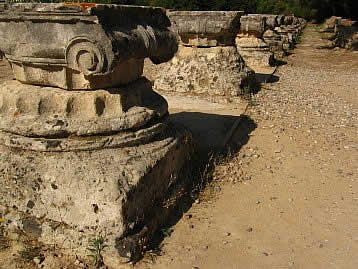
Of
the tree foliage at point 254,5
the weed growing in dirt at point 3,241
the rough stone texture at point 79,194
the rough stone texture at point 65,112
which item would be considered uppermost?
the tree foliage at point 254,5

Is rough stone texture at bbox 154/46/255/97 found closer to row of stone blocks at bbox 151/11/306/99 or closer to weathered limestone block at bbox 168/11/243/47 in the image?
row of stone blocks at bbox 151/11/306/99

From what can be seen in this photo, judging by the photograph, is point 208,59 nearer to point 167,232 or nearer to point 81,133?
point 81,133

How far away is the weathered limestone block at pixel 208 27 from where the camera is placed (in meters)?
6.78

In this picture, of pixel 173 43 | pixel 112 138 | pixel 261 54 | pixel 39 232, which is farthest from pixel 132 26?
pixel 261 54

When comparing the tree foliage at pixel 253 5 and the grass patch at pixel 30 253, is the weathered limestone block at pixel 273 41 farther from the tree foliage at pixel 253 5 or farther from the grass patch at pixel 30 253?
the grass patch at pixel 30 253

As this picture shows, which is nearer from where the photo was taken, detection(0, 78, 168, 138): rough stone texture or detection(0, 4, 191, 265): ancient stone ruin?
detection(0, 4, 191, 265): ancient stone ruin

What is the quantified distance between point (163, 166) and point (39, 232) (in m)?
1.08

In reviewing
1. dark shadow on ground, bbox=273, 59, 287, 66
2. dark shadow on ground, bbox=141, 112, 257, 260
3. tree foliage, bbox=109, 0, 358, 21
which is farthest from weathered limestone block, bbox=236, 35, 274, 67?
tree foliage, bbox=109, 0, 358, 21

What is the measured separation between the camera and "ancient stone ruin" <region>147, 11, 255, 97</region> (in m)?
6.76

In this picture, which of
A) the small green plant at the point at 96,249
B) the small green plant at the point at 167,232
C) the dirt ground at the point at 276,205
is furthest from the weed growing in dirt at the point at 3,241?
the small green plant at the point at 167,232

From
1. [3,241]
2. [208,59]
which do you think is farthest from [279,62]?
[3,241]

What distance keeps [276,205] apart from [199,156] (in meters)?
1.09

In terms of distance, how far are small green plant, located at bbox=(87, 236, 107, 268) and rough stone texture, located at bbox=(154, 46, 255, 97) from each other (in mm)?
4662

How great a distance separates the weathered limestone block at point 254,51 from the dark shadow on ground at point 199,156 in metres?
5.15
